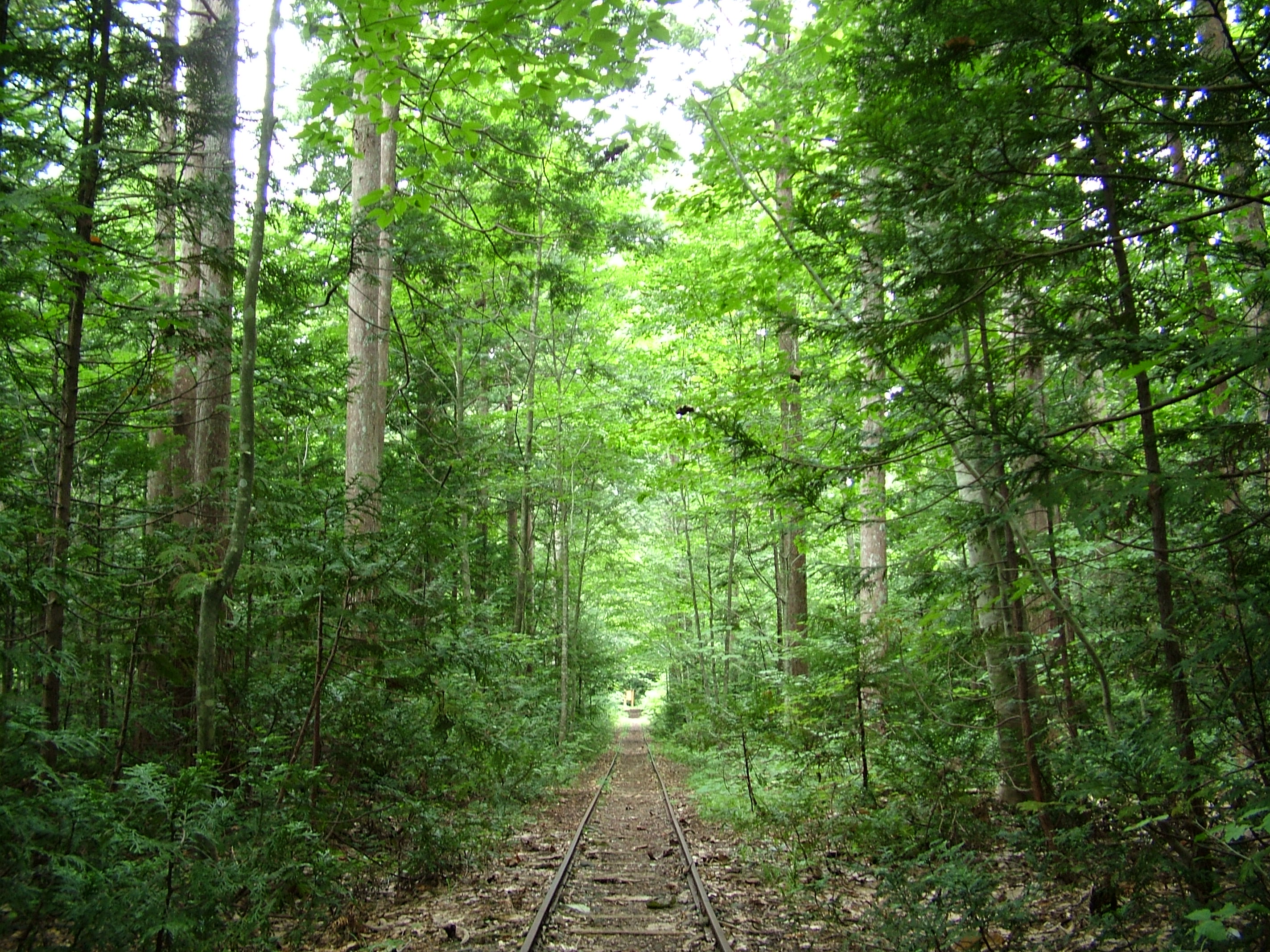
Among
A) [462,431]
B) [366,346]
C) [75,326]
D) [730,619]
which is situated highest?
[366,346]

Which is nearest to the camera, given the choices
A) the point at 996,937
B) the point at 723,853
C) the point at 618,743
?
the point at 996,937

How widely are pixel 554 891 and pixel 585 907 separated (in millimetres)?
305

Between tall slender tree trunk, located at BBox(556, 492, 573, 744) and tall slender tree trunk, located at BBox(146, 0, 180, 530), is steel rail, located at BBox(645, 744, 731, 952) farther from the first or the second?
tall slender tree trunk, located at BBox(556, 492, 573, 744)

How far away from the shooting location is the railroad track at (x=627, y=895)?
5.33 metres

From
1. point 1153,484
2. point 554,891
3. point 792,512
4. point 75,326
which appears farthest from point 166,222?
point 1153,484

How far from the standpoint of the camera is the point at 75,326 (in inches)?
221

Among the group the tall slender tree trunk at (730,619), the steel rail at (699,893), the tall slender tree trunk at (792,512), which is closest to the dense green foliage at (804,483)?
the tall slender tree trunk at (792,512)

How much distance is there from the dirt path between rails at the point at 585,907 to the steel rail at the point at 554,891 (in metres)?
0.09

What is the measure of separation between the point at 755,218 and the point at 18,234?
10.3 meters

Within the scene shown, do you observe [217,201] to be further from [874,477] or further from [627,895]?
[627,895]

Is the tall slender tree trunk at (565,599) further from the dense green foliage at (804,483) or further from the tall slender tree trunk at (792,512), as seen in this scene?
the dense green foliage at (804,483)

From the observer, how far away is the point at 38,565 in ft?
15.0

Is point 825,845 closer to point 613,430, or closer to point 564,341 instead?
point 613,430

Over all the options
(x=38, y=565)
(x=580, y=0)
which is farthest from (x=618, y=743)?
(x=580, y=0)
